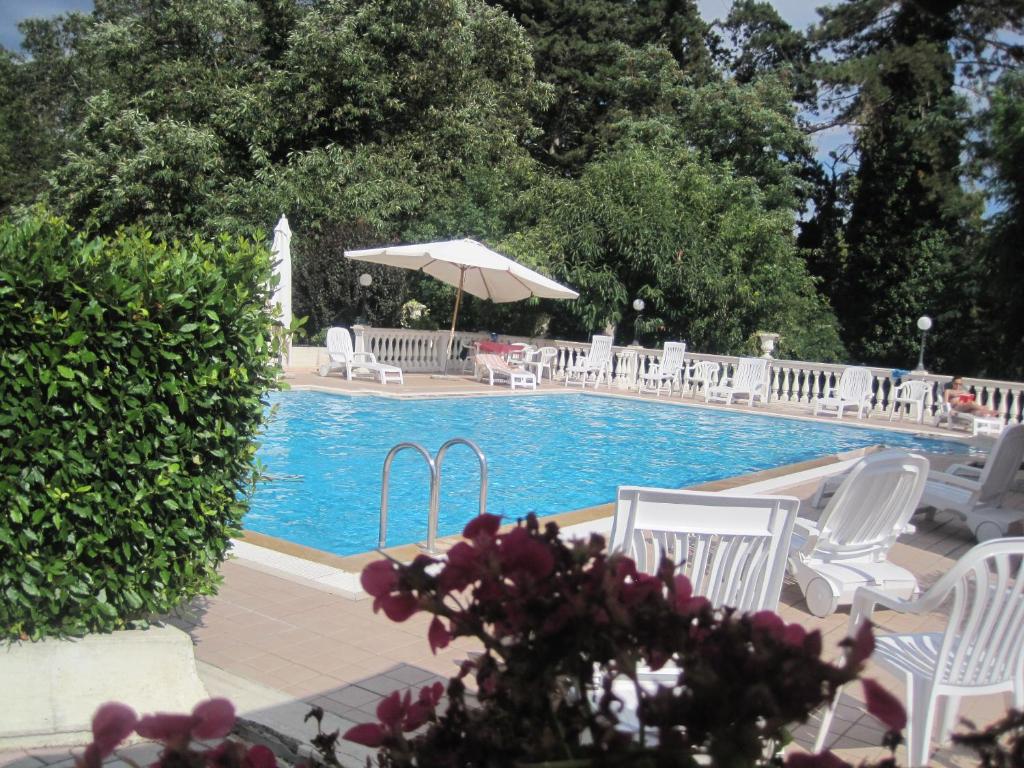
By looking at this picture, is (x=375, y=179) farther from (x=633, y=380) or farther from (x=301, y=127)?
(x=633, y=380)

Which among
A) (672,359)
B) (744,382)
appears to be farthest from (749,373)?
(672,359)

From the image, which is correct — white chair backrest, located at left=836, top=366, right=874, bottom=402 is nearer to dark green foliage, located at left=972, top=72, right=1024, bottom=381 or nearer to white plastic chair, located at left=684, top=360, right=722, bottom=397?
white plastic chair, located at left=684, top=360, right=722, bottom=397

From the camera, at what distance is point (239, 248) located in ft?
13.5

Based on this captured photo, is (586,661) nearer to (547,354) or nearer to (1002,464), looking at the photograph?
(1002,464)

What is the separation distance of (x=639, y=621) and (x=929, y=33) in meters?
33.0

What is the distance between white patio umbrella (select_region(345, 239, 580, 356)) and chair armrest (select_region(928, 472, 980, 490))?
11500mm

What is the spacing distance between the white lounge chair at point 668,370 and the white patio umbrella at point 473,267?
103 inches

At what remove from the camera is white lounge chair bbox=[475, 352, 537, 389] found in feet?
64.7

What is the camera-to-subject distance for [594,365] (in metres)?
21.7

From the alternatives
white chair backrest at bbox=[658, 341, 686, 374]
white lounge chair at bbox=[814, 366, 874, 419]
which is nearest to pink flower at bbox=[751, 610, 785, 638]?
white lounge chair at bbox=[814, 366, 874, 419]

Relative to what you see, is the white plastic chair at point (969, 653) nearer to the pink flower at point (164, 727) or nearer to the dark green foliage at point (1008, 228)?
the pink flower at point (164, 727)

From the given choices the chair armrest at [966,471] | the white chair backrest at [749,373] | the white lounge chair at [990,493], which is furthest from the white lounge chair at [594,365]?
the white lounge chair at [990,493]

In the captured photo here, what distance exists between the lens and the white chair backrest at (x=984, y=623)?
315 cm

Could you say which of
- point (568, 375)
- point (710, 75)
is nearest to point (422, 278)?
point (568, 375)
